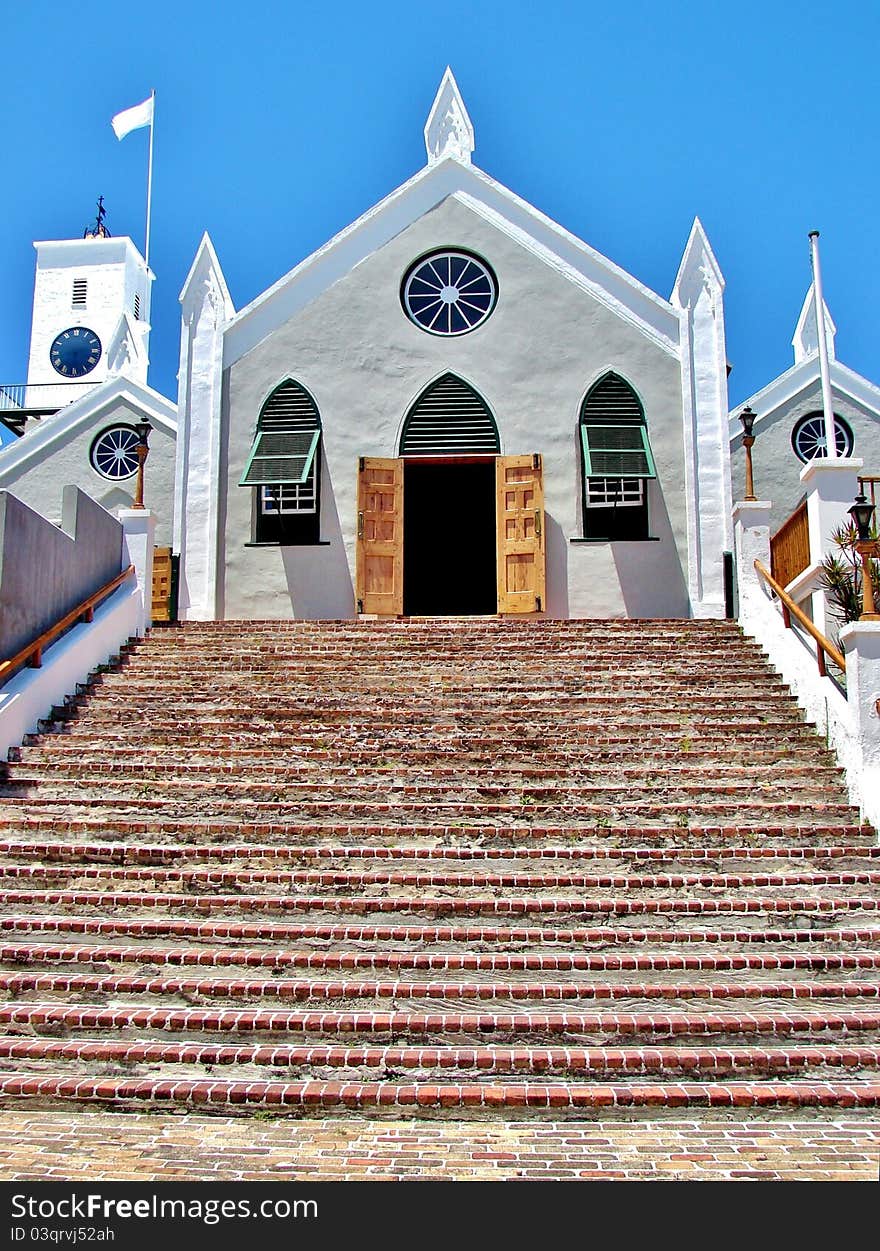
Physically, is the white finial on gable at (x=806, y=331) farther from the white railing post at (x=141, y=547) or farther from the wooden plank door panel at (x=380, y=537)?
the white railing post at (x=141, y=547)

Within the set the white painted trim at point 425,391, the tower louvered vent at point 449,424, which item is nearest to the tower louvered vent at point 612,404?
the white painted trim at point 425,391

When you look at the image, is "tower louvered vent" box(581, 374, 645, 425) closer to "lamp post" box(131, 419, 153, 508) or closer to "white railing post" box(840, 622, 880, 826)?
"lamp post" box(131, 419, 153, 508)

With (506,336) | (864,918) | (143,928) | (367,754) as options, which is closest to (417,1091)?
(143,928)

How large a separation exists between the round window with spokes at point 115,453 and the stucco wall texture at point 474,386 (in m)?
5.81

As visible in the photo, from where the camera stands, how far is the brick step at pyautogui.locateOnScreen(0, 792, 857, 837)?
8555mm

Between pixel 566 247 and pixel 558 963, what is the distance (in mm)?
12201

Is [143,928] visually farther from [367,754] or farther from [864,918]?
[864,918]

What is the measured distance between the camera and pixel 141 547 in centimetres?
1389

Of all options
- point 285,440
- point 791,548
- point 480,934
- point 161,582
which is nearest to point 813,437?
point 791,548

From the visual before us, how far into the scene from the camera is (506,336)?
1634 cm

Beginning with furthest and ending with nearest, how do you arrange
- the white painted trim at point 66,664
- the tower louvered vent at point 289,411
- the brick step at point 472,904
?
the tower louvered vent at point 289,411
the white painted trim at point 66,664
the brick step at point 472,904

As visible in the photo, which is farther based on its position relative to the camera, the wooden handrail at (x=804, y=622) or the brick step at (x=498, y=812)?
the wooden handrail at (x=804, y=622)

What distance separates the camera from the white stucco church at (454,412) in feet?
51.1
